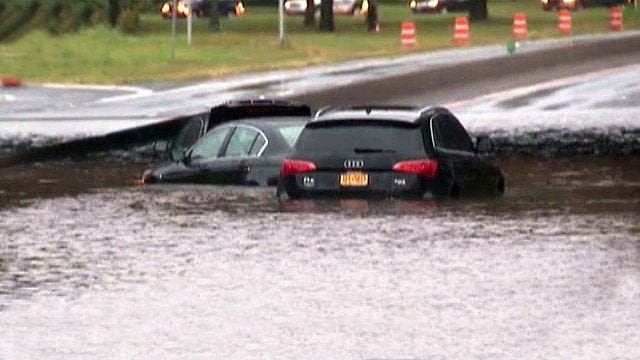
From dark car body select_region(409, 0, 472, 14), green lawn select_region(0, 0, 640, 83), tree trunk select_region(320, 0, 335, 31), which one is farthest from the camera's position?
dark car body select_region(409, 0, 472, 14)

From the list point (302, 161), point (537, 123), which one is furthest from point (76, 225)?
point (537, 123)

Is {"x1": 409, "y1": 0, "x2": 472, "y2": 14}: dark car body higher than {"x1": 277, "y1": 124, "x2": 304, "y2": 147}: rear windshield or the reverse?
the reverse

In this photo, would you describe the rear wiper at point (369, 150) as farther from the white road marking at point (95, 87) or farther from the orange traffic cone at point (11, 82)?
the orange traffic cone at point (11, 82)

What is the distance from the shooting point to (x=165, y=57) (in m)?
67.4

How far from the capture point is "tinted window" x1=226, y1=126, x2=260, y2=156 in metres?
28.0

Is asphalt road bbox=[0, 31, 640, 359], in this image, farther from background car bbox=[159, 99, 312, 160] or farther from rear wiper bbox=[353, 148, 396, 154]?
background car bbox=[159, 99, 312, 160]

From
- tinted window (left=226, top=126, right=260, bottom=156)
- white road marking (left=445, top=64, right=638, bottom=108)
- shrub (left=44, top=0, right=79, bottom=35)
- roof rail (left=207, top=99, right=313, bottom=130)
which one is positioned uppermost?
shrub (left=44, top=0, right=79, bottom=35)

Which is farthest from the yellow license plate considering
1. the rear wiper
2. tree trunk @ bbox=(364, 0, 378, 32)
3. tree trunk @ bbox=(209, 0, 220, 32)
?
tree trunk @ bbox=(209, 0, 220, 32)

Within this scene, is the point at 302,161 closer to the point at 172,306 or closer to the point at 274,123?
the point at 274,123

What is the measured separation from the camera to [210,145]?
2912 centimetres

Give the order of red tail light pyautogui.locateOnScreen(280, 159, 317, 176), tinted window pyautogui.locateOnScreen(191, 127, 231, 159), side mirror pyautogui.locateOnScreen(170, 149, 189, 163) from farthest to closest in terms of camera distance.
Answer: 1. tinted window pyautogui.locateOnScreen(191, 127, 231, 159)
2. side mirror pyautogui.locateOnScreen(170, 149, 189, 163)
3. red tail light pyautogui.locateOnScreen(280, 159, 317, 176)

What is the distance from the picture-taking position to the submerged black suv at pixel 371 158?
2512 cm

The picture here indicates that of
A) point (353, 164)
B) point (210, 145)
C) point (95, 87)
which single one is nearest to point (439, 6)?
point (95, 87)

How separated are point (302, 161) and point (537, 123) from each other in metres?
21.5
